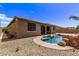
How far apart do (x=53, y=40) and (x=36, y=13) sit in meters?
1.66

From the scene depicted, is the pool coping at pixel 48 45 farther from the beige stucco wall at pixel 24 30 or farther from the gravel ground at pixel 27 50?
the beige stucco wall at pixel 24 30

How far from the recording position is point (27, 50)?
25.5 feet

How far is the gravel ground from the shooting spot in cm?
753

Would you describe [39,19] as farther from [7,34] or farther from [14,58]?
[7,34]

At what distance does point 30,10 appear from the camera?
26.8 ft

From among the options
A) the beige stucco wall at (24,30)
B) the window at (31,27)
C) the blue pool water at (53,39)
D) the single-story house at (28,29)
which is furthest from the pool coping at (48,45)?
the window at (31,27)

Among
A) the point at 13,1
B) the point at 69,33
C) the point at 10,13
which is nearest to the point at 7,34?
the point at 10,13

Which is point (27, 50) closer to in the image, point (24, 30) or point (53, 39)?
point (53, 39)

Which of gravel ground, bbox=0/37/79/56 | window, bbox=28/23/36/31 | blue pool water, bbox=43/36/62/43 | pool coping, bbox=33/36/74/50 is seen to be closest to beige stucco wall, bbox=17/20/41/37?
window, bbox=28/23/36/31

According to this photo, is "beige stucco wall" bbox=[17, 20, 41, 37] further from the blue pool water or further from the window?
the blue pool water

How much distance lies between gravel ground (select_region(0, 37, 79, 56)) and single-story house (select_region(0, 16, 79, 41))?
114 centimetres

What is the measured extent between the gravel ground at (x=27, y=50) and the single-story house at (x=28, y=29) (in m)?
1.14

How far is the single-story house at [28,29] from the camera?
856 cm

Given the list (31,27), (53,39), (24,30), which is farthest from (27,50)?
(31,27)
